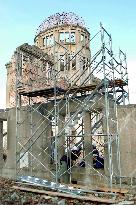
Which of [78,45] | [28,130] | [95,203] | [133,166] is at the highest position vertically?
[78,45]

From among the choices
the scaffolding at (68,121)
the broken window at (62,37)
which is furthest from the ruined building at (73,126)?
the broken window at (62,37)

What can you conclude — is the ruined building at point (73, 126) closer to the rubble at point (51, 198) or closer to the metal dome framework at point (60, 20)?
the rubble at point (51, 198)

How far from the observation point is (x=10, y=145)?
1633cm

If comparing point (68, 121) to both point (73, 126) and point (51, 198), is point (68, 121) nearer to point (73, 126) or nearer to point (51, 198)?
point (73, 126)

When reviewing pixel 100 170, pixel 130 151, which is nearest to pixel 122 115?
pixel 130 151

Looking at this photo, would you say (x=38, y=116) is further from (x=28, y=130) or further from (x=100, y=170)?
(x=100, y=170)

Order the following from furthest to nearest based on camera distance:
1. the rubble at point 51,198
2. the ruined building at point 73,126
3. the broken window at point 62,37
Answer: the broken window at point 62,37
the ruined building at point 73,126
the rubble at point 51,198

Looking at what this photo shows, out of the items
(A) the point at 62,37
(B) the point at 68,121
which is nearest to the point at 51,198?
(B) the point at 68,121

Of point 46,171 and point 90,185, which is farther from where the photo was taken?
point 46,171

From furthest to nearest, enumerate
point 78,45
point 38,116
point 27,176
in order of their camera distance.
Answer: point 78,45
point 38,116
point 27,176

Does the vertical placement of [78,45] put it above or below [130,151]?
above

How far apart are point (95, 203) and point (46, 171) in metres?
5.51

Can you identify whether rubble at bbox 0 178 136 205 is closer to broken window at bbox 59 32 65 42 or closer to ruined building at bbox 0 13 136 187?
ruined building at bbox 0 13 136 187

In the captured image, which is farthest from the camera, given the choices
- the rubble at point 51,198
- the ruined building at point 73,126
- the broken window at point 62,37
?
the broken window at point 62,37
